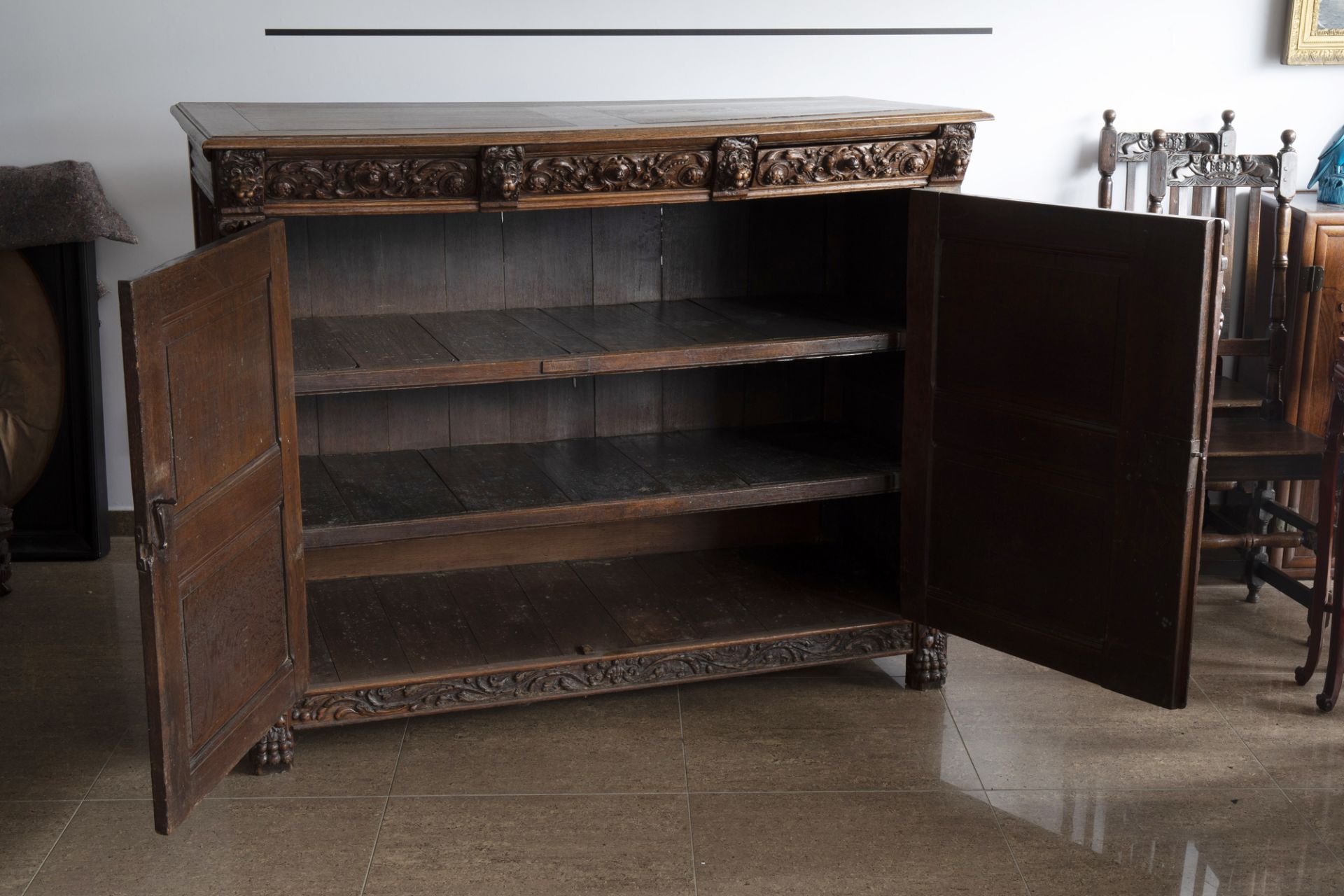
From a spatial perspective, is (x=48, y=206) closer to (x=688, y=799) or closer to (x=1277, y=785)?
(x=688, y=799)

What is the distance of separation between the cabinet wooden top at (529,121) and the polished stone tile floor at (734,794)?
4.42 feet

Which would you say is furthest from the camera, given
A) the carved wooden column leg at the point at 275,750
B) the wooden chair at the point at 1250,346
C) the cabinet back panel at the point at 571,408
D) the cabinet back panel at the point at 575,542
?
the wooden chair at the point at 1250,346

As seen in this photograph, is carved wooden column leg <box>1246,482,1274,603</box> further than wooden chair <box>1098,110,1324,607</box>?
Yes

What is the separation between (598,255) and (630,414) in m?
0.43

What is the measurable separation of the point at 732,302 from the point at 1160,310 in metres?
1.20

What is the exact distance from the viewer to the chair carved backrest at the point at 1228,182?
12.7 feet

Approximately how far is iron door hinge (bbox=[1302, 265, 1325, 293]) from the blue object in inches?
10.9

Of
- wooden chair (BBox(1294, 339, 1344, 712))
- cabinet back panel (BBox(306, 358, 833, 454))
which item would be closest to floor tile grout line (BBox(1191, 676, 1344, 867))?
wooden chair (BBox(1294, 339, 1344, 712))

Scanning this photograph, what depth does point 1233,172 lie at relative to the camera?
3.86 m

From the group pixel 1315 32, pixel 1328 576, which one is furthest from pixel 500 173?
pixel 1315 32

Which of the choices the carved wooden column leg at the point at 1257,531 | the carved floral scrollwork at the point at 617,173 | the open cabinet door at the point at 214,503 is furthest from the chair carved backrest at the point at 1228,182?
the open cabinet door at the point at 214,503

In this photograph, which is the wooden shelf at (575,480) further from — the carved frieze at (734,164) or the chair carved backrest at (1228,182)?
the chair carved backrest at (1228,182)

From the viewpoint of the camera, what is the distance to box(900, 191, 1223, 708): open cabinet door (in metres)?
2.64

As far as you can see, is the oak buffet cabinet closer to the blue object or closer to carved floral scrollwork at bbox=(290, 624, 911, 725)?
carved floral scrollwork at bbox=(290, 624, 911, 725)
